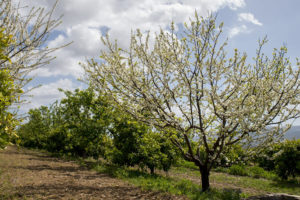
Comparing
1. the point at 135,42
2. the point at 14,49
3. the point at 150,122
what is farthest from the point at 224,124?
the point at 14,49

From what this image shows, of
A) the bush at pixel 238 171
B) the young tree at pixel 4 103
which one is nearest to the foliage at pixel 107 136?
the young tree at pixel 4 103

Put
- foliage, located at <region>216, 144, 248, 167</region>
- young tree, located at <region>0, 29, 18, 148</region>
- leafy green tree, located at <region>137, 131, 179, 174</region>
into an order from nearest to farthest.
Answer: young tree, located at <region>0, 29, 18, 148</region> < foliage, located at <region>216, 144, 248, 167</region> < leafy green tree, located at <region>137, 131, 179, 174</region>

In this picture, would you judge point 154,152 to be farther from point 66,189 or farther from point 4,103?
point 4,103

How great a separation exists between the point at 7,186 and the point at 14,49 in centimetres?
494

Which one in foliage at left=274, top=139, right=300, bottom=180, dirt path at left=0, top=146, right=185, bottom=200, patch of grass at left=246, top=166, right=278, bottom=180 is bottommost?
patch of grass at left=246, top=166, right=278, bottom=180

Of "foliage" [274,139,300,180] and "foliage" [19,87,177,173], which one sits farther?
"foliage" [274,139,300,180]

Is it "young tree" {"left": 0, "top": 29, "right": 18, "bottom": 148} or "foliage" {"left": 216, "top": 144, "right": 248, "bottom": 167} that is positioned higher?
"young tree" {"left": 0, "top": 29, "right": 18, "bottom": 148}

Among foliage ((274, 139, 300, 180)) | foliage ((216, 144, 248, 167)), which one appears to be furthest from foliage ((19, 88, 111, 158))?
foliage ((274, 139, 300, 180))

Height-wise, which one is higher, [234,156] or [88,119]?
[88,119]

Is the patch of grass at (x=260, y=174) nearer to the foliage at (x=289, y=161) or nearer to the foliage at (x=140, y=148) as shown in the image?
the foliage at (x=289, y=161)

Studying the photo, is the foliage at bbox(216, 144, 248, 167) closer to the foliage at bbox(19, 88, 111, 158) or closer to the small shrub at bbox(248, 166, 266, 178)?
the foliage at bbox(19, 88, 111, 158)

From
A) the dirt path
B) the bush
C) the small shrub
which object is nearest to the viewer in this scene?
the dirt path

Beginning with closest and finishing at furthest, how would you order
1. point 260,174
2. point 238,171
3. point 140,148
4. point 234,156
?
point 234,156 → point 140,148 → point 260,174 → point 238,171

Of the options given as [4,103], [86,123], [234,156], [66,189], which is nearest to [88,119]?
[86,123]
